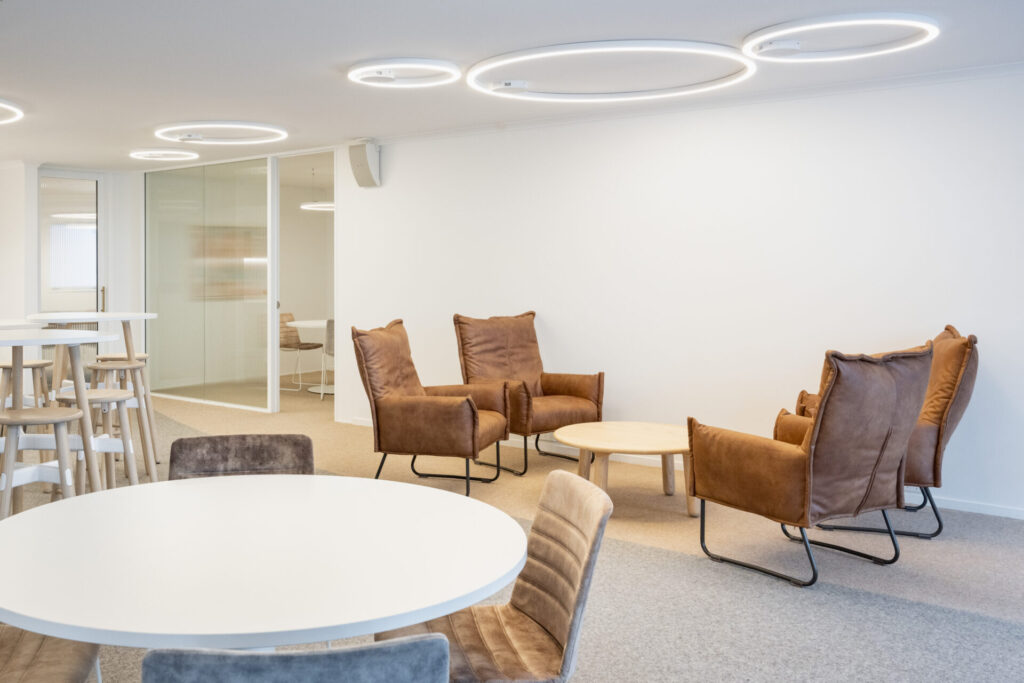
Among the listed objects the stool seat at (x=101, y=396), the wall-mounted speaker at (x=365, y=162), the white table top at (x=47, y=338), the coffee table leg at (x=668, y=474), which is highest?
the wall-mounted speaker at (x=365, y=162)

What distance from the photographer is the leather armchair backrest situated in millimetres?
5074

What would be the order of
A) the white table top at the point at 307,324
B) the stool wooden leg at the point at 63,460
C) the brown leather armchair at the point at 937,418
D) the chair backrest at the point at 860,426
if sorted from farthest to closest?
the white table top at the point at 307,324
the brown leather armchair at the point at 937,418
the stool wooden leg at the point at 63,460
the chair backrest at the point at 860,426

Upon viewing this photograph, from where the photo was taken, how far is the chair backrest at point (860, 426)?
3.45 m

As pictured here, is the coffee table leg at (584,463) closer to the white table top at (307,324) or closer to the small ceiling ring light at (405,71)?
the small ceiling ring light at (405,71)

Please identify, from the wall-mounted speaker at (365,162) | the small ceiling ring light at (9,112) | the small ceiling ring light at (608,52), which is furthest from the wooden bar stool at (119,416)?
the wall-mounted speaker at (365,162)

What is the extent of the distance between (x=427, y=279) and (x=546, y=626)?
17.3 ft

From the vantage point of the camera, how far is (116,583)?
5.03ft

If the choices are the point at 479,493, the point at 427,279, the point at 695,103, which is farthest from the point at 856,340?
→ the point at 427,279

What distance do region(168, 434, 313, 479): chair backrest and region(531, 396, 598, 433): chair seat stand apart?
9.69 ft

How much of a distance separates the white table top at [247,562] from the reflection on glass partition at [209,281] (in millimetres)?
6469

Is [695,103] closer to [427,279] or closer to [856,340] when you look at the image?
[856,340]

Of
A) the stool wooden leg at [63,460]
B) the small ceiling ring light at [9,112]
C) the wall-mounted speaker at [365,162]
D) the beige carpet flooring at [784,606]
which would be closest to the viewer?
the beige carpet flooring at [784,606]

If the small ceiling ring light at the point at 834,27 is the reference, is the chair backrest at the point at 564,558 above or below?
below

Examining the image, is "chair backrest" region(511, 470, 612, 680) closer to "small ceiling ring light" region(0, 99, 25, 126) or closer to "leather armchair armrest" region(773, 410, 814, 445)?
"leather armchair armrest" region(773, 410, 814, 445)
